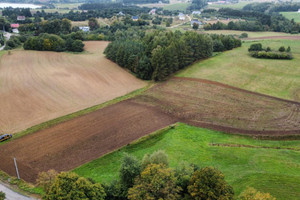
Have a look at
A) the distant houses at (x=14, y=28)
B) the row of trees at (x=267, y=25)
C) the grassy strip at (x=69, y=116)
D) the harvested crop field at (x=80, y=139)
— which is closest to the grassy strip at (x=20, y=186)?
the harvested crop field at (x=80, y=139)

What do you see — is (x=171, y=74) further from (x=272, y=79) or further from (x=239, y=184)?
(x=239, y=184)

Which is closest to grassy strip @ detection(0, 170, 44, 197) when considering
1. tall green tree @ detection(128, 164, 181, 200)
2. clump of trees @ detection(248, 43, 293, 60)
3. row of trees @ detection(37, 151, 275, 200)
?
row of trees @ detection(37, 151, 275, 200)

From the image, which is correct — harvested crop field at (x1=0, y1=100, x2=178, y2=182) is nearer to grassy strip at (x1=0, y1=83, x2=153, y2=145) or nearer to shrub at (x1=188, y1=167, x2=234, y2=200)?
grassy strip at (x1=0, y1=83, x2=153, y2=145)

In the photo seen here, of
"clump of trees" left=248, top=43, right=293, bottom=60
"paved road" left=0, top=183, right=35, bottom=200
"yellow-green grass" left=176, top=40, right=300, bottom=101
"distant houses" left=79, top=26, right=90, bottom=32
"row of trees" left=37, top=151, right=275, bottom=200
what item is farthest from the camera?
"distant houses" left=79, top=26, right=90, bottom=32

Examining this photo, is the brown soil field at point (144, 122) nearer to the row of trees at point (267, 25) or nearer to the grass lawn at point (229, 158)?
the grass lawn at point (229, 158)

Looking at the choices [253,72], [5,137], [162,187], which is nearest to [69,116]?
[5,137]

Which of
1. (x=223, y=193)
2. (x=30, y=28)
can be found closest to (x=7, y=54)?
(x=30, y=28)
